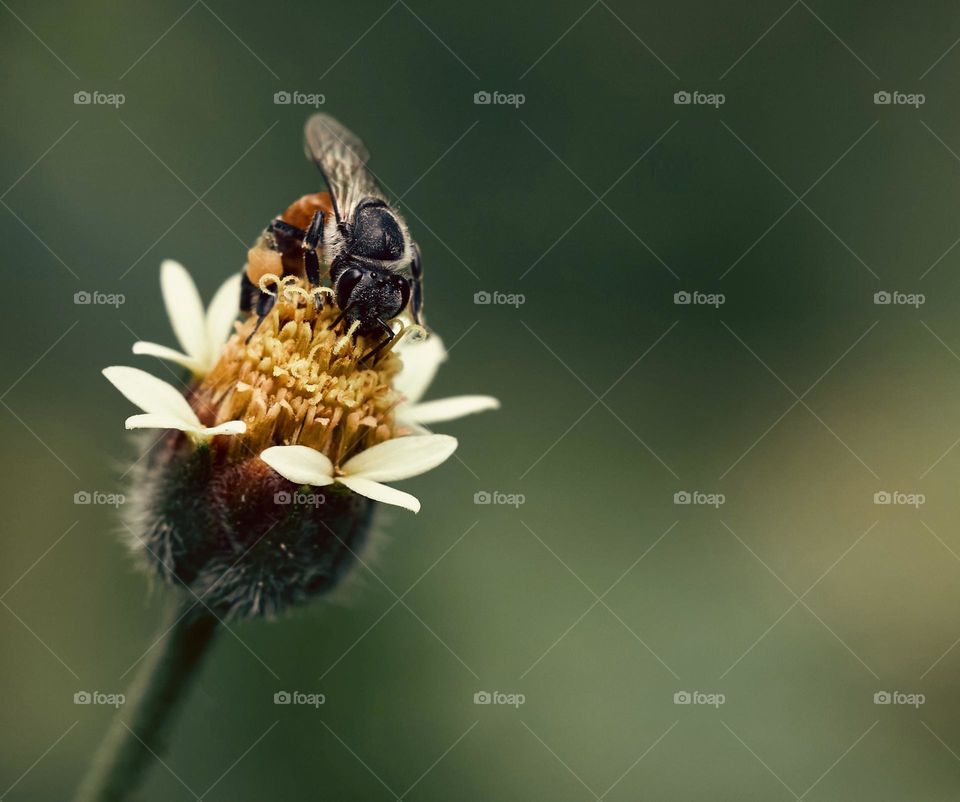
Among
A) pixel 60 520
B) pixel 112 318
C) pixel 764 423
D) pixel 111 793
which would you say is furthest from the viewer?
pixel 764 423

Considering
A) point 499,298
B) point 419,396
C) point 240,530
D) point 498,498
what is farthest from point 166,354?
point 499,298

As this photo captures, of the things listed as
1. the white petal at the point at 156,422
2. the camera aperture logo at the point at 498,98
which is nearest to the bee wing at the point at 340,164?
the white petal at the point at 156,422

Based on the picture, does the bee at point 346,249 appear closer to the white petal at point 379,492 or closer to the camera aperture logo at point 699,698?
the white petal at point 379,492

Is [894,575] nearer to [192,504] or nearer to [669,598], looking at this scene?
[669,598]

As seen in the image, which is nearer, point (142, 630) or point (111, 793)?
point (111, 793)

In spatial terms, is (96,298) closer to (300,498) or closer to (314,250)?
(314,250)

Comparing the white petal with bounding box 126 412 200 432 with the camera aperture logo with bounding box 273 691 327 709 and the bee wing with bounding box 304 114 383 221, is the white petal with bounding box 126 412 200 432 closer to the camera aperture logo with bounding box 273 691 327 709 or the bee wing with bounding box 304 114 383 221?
the bee wing with bounding box 304 114 383 221

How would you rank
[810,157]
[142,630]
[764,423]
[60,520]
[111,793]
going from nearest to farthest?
1. [111,793]
2. [142,630]
3. [60,520]
4. [764,423]
5. [810,157]

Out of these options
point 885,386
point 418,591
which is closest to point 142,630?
point 418,591
